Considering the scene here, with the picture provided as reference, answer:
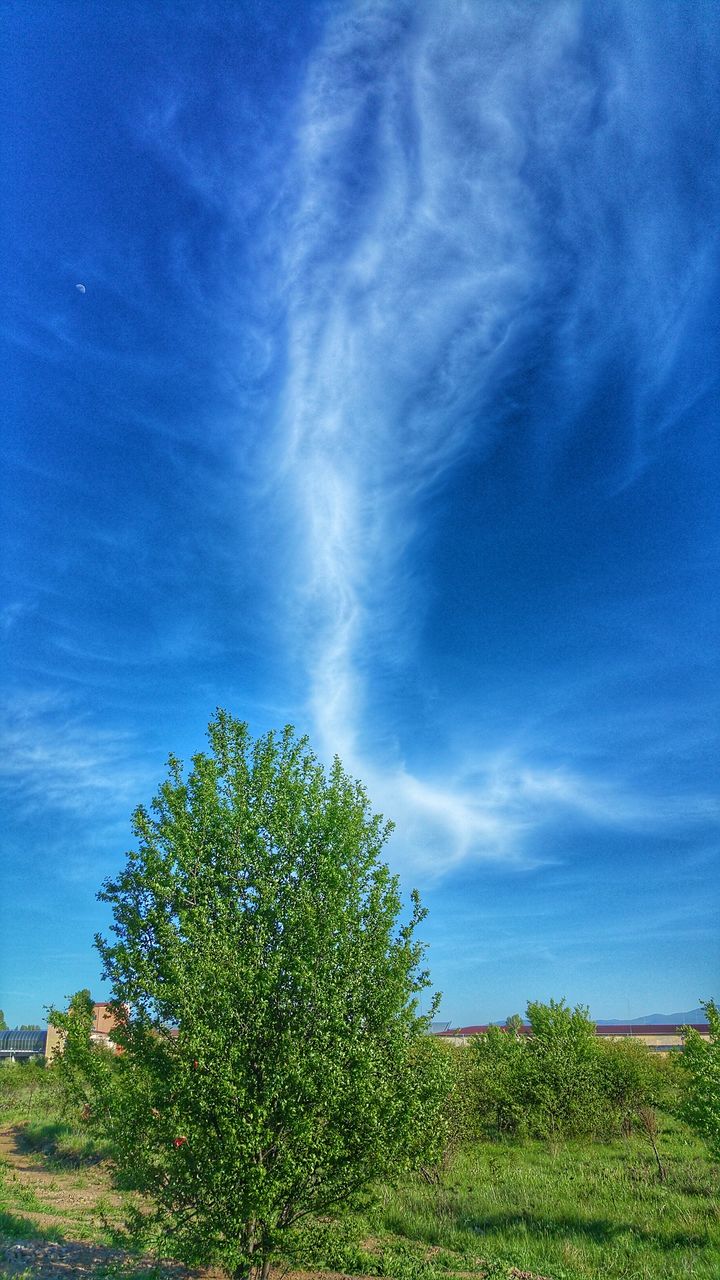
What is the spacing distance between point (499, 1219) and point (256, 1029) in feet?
57.2

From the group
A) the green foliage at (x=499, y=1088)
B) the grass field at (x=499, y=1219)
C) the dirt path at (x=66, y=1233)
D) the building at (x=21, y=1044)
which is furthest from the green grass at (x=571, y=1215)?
the building at (x=21, y=1044)

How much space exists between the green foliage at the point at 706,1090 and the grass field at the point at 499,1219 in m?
2.59

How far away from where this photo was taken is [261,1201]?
1216 cm

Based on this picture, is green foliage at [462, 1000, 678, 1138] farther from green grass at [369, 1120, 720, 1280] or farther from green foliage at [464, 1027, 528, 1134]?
green grass at [369, 1120, 720, 1280]

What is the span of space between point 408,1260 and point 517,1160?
19226 millimetres

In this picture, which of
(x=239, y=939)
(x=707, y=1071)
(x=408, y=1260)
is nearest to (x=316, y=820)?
(x=239, y=939)

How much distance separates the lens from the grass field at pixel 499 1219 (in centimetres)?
1775

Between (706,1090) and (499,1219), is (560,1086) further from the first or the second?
(706,1090)

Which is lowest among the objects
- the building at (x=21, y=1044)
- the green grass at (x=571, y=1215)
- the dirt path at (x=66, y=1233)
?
the green grass at (x=571, y=1215)

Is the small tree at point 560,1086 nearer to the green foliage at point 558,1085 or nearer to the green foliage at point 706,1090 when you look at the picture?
the green foliage at point 558,1085

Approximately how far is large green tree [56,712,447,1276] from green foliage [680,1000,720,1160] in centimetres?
→ 1106

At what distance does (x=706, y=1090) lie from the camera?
21.7 meters

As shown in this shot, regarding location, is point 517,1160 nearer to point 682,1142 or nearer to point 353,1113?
point 682,1142

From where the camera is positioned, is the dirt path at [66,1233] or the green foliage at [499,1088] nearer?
the dirt path at [66,1233]
